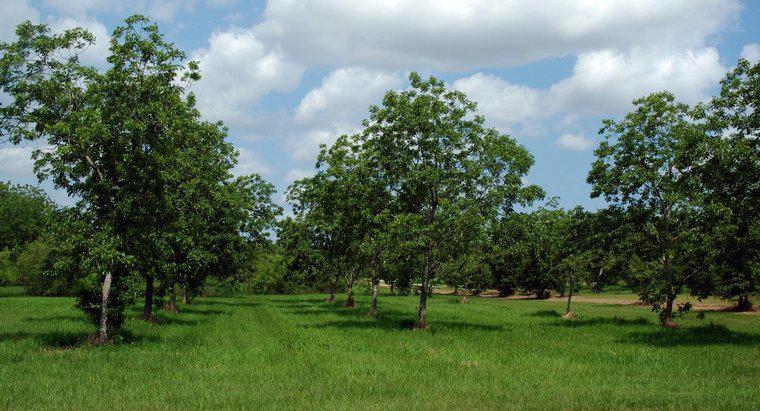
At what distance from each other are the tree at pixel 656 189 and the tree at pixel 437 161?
505cm

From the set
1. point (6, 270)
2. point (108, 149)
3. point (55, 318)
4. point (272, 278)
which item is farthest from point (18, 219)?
point (108, 149)

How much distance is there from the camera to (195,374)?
57.7 ft

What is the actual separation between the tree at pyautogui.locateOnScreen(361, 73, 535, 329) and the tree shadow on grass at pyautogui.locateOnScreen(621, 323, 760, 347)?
913 centimetres

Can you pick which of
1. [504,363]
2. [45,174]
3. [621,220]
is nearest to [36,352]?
[45,174]

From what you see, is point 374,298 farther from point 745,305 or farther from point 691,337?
point 745,305

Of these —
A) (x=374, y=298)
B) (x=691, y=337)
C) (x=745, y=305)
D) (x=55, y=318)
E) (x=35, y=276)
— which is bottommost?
(x=55, y=318)

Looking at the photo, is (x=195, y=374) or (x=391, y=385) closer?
(x=391, y=385)

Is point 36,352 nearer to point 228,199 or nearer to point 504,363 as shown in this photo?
point 228,199

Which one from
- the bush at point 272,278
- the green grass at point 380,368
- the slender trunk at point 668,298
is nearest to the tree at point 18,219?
the bush at point 272,278

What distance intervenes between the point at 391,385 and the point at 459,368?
361 cm

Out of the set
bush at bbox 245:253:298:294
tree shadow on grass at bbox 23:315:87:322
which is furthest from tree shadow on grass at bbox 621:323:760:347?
bush at bbox 245:253:298:294

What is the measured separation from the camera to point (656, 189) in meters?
32.4

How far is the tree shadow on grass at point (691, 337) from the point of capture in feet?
84.6

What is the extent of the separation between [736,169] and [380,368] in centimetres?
1865
